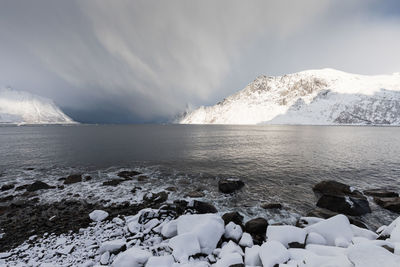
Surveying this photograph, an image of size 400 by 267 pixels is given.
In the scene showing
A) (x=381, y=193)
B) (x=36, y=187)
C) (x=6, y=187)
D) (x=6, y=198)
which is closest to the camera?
(x=381, y=193)

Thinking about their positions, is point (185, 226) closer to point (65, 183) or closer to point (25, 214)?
point (25, 214)

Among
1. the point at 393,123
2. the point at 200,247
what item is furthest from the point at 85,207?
the point at 393,123

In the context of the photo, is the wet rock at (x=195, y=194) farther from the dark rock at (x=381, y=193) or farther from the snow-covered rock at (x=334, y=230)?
the dark rock at (x=381, y=193)

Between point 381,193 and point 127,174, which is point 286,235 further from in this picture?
point 127,174

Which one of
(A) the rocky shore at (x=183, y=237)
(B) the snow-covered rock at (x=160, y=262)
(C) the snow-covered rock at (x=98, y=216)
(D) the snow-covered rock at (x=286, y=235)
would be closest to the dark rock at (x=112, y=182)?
(A) the rocky shore at (x=183, y=237)

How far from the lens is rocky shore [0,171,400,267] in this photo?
7500 mm

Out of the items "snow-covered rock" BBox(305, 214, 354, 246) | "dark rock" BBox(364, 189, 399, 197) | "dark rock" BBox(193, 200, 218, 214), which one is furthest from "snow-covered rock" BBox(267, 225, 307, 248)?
"dark rock" BBox(364, 189, 399, 197)

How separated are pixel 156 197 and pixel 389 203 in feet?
72.9

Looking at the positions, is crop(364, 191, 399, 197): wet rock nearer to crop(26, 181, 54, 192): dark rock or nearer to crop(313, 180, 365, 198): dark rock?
crop(313, 180, 365, 198): dark rock

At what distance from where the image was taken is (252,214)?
44.5 ft

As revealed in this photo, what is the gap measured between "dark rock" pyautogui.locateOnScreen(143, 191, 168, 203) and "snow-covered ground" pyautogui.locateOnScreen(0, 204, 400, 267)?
165 inches

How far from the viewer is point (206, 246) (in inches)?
350

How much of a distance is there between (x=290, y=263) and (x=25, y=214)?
20427 mm

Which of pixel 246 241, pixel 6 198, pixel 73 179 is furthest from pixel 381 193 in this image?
pixel 6 198
